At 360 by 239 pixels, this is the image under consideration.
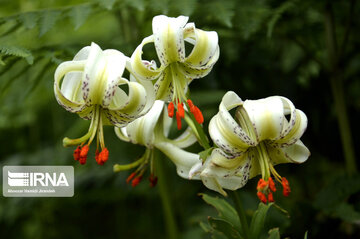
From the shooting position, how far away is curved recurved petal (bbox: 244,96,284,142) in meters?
0.77

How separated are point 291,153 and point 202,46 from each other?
1.01 feet

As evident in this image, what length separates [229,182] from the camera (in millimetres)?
880

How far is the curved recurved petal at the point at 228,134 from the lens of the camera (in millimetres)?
794

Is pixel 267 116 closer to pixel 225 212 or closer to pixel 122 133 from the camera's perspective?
pixel 225 212

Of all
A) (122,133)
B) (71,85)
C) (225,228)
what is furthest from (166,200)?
(71,85)

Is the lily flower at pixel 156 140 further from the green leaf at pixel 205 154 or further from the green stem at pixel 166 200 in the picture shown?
the green stem at pixel 166 200

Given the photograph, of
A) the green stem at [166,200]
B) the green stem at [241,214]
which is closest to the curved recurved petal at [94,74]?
the green stem at [241,214]

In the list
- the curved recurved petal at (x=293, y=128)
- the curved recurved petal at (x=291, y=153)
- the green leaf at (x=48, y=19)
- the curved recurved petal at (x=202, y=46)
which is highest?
the green leaf at (x=48, y=19)

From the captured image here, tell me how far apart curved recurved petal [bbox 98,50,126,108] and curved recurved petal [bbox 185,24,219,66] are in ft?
0.50

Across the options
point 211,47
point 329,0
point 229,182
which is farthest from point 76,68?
point 329,0

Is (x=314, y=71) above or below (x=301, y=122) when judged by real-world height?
above

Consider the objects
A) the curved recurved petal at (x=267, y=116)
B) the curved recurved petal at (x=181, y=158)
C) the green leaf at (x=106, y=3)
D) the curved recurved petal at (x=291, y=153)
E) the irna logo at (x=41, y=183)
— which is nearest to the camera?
the curved recurved petal at (x=267, y=116)

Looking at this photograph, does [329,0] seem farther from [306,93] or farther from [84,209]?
[84,209]

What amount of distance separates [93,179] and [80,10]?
101 cm
